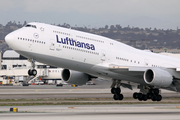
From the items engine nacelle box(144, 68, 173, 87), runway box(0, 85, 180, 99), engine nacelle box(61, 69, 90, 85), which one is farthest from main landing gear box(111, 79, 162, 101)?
runway box(0, 85, 180, 99)

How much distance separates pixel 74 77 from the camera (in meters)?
42.8

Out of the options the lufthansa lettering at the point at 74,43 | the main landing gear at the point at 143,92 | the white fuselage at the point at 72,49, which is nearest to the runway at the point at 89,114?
the white fuselage at the point at 72,49

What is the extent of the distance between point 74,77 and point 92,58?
6.48 metres

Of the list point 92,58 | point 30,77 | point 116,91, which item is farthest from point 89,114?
point 30,77

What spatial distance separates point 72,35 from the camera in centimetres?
3597

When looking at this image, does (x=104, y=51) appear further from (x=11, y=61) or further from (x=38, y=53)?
(x=11, y=61)

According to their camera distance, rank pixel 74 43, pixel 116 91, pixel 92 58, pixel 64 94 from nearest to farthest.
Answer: pixel 74 43 → pixel 92 58 → pixel 116 91 → pixel 64 94

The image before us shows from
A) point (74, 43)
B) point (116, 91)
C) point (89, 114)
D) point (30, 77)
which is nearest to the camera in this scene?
point (89, 114)

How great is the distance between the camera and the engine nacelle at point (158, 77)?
124ft

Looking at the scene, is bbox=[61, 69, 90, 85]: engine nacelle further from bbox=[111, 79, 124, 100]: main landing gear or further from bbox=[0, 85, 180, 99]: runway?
bbox=[0, 85, 180, 99]: runway

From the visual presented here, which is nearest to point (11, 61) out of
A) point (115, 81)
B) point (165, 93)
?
point (165, 93)

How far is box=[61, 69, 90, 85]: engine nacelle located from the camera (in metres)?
42.7

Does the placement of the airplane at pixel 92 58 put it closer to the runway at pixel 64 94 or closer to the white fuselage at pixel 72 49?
the white fuselage at pixel 72 49

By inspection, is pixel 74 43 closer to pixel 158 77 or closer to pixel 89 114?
pixel 89 114
